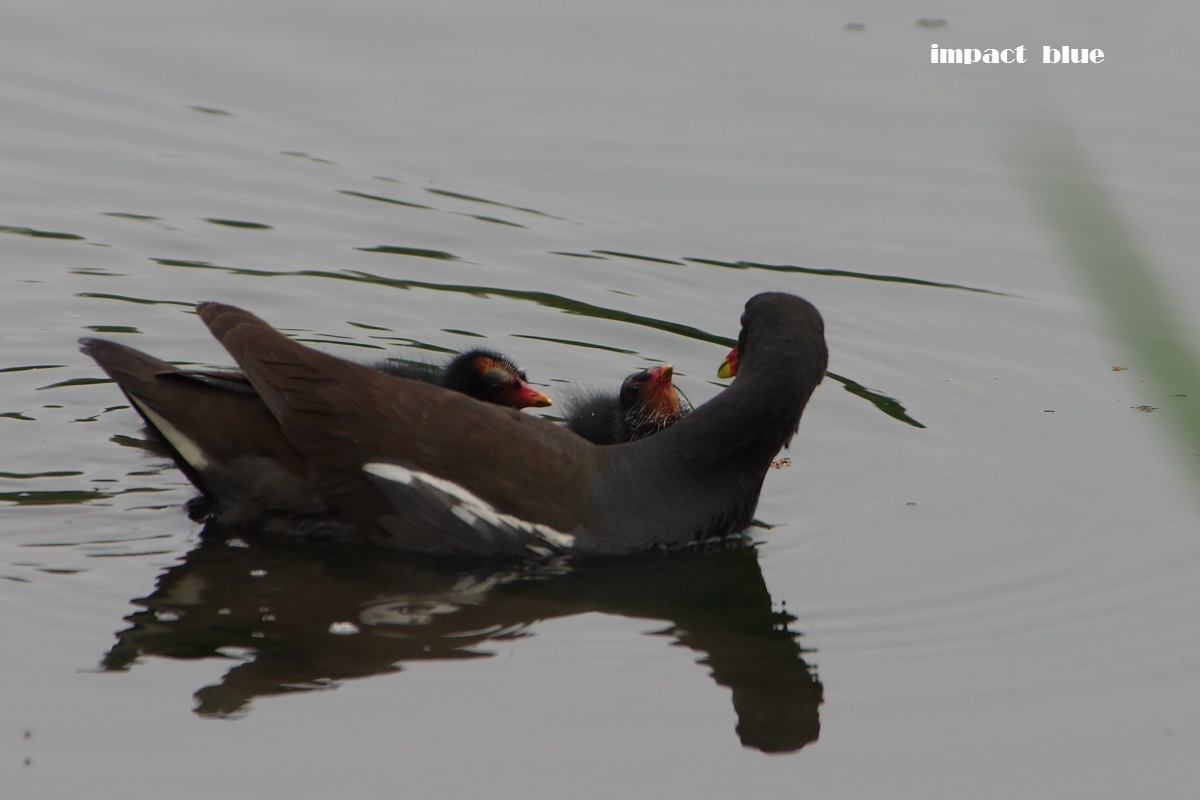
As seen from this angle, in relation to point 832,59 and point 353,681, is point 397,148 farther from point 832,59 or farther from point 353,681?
point 353,681

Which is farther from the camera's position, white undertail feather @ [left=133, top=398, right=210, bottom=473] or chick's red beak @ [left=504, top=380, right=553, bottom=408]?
chick's red beak @ [left=504, top=380, right=553, bottom=408]

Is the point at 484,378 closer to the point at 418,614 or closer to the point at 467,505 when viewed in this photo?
the point at 467,505

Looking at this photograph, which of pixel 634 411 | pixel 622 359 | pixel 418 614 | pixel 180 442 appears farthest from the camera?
pixel 622 359

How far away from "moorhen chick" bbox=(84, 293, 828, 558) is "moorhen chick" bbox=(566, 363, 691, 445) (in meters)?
0.68

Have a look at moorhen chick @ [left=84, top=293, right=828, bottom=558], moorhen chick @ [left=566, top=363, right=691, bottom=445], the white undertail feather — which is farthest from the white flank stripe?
moorhen chick @ [left=566, top=363, right=691, bottom=445]

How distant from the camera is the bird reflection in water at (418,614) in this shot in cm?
497

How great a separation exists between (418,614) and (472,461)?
2.15ft

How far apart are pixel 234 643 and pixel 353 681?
21.6 inches

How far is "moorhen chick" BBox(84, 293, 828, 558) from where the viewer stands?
591 cm

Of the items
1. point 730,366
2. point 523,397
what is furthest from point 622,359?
point 730,366

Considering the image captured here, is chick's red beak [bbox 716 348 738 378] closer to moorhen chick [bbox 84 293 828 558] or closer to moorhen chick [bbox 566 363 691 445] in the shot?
moorhen chick [bbox 566 363 691 445]

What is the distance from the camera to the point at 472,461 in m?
5.89

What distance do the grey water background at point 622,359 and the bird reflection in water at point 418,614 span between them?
0.07 feet

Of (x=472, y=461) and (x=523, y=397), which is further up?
(x=523, y=397)
